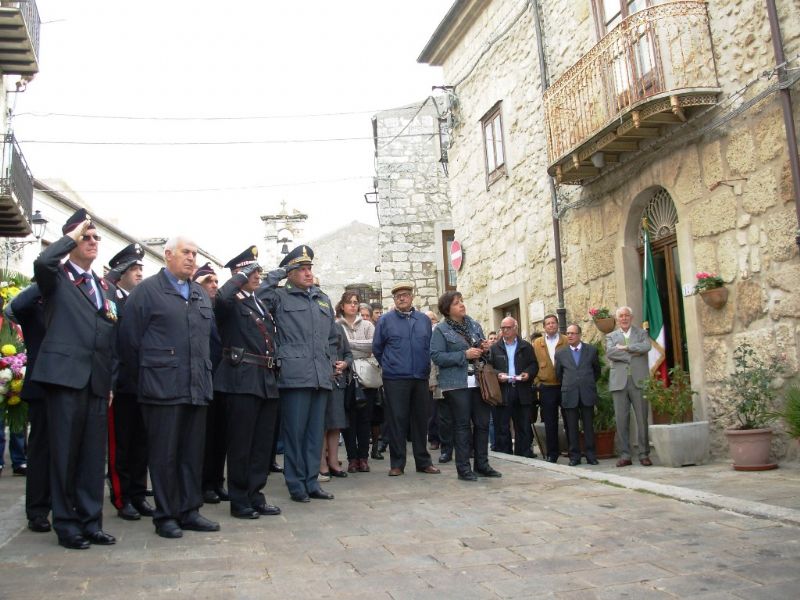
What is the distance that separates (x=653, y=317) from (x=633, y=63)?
9.87ft

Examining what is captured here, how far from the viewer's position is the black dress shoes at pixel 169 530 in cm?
454

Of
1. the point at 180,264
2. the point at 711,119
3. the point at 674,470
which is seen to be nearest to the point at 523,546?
the point at 180,264

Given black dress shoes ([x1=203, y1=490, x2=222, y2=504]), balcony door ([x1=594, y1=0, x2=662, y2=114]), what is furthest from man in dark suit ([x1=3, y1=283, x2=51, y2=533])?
balcony door ([x1=594, y1=0, x2=662, y2=114])

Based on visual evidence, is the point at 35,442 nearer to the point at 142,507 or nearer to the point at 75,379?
the point at 75,379

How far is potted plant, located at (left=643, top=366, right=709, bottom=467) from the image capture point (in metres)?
7.89

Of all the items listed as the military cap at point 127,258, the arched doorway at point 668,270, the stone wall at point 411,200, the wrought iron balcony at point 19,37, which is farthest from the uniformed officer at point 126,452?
the stone wall at point 411,200

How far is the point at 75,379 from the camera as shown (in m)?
4.45

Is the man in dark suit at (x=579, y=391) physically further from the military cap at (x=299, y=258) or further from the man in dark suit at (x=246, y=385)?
the man in dark suit at (x=246, y=385)

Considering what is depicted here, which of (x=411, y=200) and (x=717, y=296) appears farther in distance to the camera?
(x=411, y=200)

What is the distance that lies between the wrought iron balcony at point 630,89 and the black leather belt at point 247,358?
5233 millimetres

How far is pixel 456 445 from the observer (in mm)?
6898

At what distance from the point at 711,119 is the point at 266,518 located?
6213 millimetres

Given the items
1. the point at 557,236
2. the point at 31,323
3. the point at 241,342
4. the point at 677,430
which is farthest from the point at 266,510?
the point at 557,236

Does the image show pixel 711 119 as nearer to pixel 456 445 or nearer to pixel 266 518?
pixel 456 445
